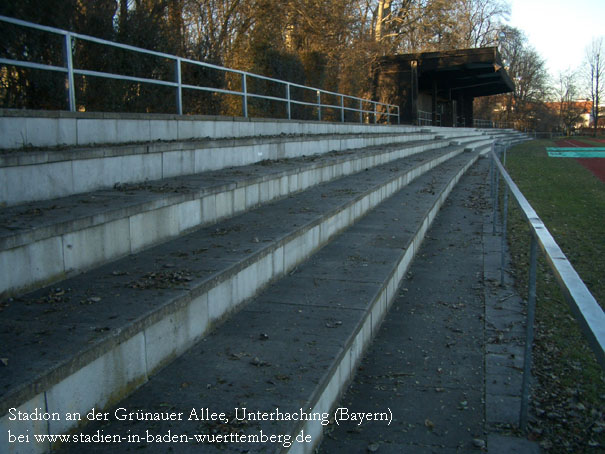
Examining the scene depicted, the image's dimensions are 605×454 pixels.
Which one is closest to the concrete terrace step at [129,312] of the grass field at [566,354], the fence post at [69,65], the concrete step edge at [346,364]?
the concrete step edge at [346,364]

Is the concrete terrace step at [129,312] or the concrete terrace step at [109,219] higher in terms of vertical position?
the concrete terrace step at [109,219]

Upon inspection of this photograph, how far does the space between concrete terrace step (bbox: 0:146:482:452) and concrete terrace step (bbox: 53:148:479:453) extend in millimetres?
123

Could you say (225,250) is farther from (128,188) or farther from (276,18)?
(276,18)

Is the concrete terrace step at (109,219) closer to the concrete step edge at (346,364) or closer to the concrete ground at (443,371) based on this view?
the concrete step edge at (346,364)

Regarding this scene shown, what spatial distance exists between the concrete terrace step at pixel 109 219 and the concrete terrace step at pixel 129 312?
3.5 inches

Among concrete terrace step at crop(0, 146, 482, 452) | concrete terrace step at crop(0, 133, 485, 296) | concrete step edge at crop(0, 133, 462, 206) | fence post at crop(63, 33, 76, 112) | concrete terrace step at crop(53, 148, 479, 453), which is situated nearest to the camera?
concrete terrace step at crop(0, 146, 482, 452)

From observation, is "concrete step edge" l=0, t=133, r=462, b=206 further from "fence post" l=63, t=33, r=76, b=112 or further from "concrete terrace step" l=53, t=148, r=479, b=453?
"concrete terrace step" l=53, t=148, r=479, b=453

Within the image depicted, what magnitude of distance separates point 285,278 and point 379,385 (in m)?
1.31

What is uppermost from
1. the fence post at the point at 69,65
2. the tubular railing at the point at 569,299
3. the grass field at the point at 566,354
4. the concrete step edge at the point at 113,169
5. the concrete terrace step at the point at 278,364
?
the fence post at the point at 69,65

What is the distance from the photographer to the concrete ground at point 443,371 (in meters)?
2.82

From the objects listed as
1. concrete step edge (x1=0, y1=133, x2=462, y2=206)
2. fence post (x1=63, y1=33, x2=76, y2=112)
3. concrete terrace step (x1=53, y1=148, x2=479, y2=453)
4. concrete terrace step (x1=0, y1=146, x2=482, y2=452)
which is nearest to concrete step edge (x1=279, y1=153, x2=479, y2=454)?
concrete terrace step (x1=53, y1=148, x2=479, y2=453)

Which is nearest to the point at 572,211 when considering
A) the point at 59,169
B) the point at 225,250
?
the point at 225,250

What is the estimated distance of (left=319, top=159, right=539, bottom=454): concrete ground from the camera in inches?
111

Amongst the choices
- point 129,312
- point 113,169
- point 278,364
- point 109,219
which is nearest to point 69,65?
point 113,169
